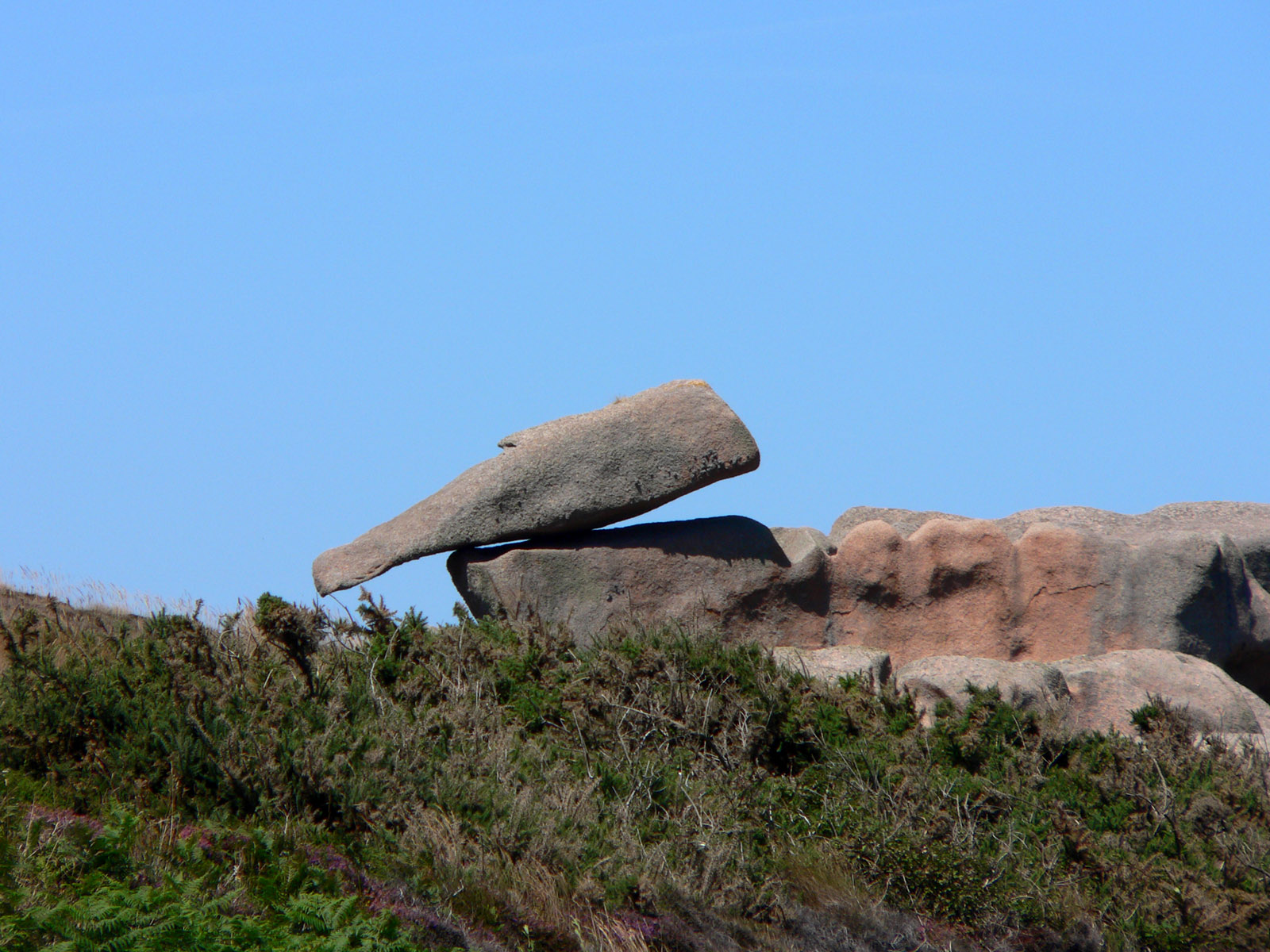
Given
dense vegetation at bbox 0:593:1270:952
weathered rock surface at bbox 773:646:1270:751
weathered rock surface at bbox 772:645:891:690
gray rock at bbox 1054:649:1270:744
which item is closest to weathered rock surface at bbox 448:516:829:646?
weathered rock surface at bbox 772:645:891:690

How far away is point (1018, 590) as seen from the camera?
1291 cm

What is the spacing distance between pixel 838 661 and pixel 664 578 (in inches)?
72.4

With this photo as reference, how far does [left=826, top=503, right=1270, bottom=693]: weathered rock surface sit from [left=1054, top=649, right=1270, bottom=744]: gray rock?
789 millimetres

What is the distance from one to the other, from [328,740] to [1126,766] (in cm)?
534

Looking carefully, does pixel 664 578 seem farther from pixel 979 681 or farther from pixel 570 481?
pixel 979 681

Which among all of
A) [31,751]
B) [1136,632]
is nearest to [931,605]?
[1136,632]

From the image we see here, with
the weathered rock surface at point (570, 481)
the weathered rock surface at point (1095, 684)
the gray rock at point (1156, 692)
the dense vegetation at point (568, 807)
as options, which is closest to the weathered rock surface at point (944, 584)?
the weathered rock surface at point (570, 481)

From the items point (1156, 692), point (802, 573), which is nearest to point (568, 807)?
point (802, 573)

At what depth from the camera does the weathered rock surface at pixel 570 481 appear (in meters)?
12.2

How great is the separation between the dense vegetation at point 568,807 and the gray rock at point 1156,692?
1.88 m

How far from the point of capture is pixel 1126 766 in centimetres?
865

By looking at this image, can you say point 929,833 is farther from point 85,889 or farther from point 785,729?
point 85,889

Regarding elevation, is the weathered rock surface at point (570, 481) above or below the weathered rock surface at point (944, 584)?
above

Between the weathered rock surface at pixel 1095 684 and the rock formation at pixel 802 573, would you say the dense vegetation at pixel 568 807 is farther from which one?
the rock formation at pixel 802 573
